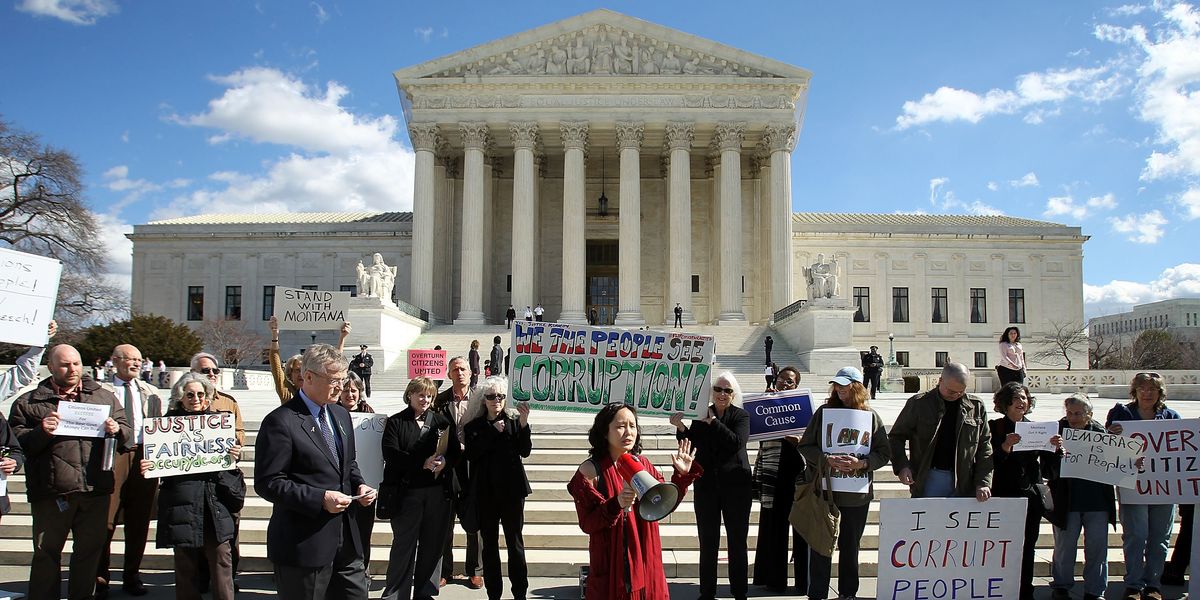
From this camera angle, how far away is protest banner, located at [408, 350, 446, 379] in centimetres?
2200

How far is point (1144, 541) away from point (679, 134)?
35.4 meters

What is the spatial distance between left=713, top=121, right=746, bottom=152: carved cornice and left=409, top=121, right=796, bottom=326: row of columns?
5 centimetres

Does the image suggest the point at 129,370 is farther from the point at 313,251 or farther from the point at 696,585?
the point at 313,251

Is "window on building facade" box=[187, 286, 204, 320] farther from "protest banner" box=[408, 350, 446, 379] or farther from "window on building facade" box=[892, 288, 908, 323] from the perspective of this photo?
"window on building facade" box=[892, 288, 908, 323]

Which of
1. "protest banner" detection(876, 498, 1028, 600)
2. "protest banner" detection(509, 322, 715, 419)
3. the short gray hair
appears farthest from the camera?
"protest banner" detection(509, 322, 715, 419)

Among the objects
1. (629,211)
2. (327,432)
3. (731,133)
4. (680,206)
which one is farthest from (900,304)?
(327,432)

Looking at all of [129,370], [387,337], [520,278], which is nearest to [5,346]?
[387,337]

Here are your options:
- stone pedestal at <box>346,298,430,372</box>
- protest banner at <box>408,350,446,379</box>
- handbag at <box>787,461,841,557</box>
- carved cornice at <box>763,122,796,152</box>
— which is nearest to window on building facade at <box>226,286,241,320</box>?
stone pedestal at <box>346,298,430,372</box>

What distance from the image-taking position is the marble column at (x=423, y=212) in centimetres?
4166

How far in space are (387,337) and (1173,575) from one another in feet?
96.7

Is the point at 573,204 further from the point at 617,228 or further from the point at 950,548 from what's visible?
the point at 950,548

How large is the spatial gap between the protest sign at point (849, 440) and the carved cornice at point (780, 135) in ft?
119

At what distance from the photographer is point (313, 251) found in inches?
2053

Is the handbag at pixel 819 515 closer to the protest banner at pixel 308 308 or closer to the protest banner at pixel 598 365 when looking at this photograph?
the protest banner at pixel 598 365
